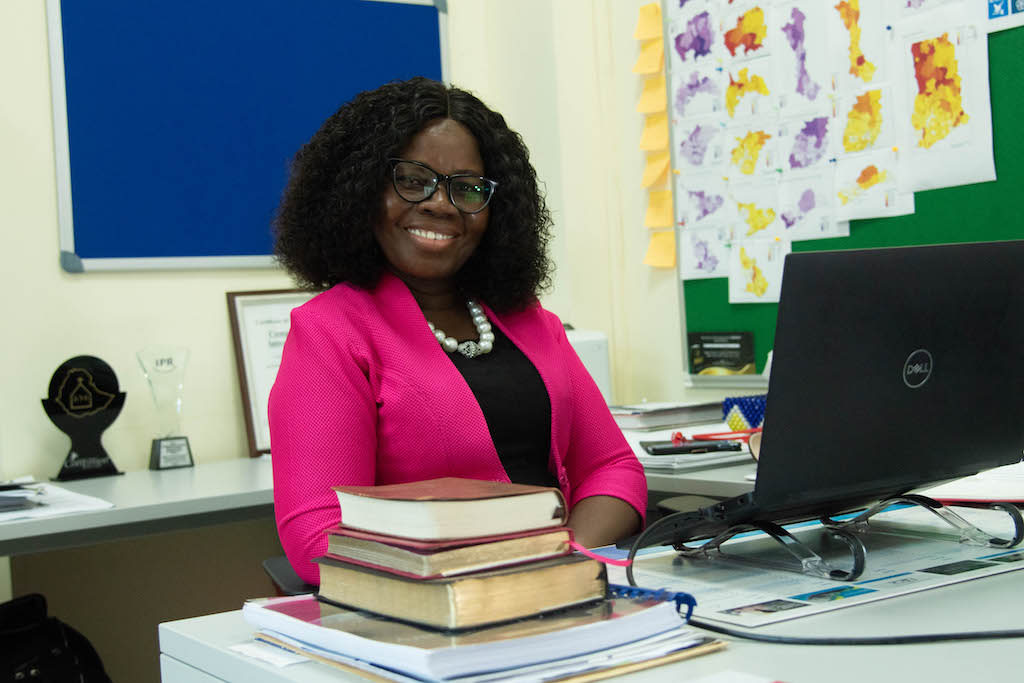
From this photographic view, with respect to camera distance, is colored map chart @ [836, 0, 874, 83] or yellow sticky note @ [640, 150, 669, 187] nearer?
colored map chart @ [836, 0, 874, 83]

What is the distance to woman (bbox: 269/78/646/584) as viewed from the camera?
1.49 m

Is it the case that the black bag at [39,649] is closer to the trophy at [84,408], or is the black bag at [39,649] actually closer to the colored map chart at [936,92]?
the trophy at [84,408]

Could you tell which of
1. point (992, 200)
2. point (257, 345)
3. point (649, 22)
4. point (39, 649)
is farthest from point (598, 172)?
point (39, 649)

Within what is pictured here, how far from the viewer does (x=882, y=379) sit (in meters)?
1.04

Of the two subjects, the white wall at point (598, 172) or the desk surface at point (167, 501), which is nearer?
the desk surface at point (167, 501)

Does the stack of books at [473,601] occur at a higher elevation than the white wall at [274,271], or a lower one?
lower

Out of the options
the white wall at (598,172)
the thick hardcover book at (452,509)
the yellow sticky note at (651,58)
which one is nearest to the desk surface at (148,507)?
the white wall at (598,172)

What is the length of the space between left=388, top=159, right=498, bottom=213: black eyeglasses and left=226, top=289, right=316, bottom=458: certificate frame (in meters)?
1.13

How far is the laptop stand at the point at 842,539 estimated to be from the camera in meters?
1.05

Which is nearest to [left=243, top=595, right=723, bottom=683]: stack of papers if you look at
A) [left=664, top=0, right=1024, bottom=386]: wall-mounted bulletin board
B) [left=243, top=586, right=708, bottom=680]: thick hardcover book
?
[left=243, top=586, right=708, bottom=680]: thick hardcover book

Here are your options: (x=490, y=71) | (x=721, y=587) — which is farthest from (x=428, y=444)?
(x=490, y=71)

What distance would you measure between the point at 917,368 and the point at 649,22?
2.04m

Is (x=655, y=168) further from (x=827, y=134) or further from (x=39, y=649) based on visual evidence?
(x=39, y=649)

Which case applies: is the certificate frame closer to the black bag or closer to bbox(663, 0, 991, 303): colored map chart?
the black bag
